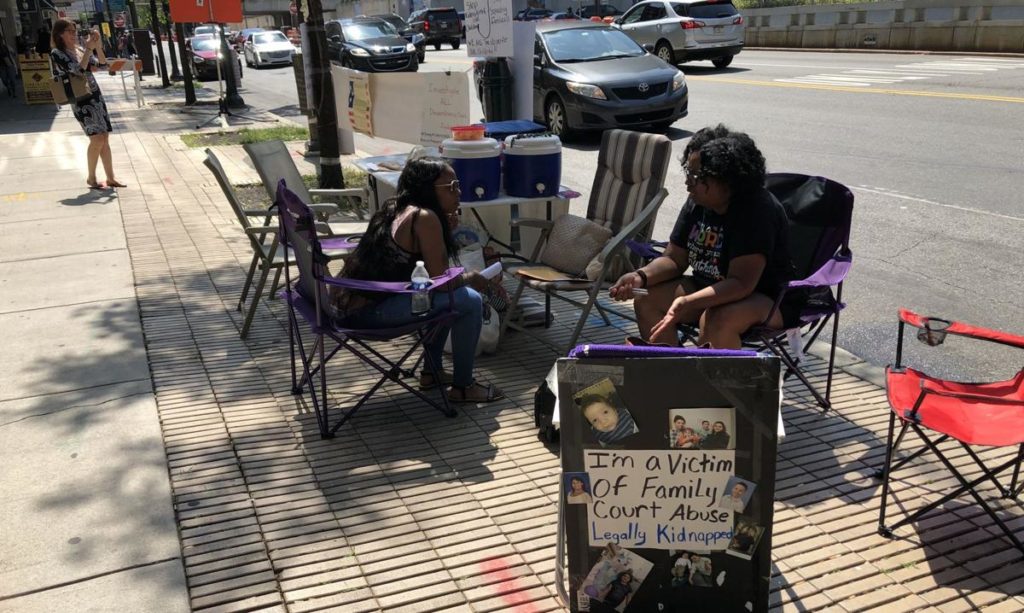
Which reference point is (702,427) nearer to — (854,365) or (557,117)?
(854,365)

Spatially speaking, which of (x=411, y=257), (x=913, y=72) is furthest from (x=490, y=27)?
(x=913, y=72)

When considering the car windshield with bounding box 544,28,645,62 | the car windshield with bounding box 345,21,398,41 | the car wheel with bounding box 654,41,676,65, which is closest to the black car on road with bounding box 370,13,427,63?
the car windshield with bounding box 345,21,398,41

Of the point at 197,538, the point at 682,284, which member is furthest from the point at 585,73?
the point at 197,538

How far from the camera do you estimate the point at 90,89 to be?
9.81 m

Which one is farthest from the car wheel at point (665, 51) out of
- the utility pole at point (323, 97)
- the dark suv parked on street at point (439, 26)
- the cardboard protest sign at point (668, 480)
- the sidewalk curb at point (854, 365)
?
the cardboard protest sign at point (668, 480)

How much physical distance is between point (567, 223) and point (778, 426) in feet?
9.51

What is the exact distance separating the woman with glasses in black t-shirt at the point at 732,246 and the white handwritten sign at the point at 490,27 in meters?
3.31

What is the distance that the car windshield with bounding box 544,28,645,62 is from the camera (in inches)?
534

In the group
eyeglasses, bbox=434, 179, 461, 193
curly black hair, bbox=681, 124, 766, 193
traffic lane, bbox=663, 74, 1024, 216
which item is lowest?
traffic lane, bbox=663, 74, 1024, 216

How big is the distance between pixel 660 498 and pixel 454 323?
1926 mm

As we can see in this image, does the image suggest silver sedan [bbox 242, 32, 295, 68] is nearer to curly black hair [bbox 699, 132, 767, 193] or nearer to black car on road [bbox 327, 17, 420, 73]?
black car on road [bbox 327, 17, 420, 73]

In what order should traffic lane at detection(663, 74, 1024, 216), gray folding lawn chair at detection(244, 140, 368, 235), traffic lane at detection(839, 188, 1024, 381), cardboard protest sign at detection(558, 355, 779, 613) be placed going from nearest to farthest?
cardboard protest sign at detection(558, 355, 779, 613), traffic lane at detection(839, 188, 1024, 381), gray folding lawn chair at detection(244, 140, 368, 235), traffic lane at detection(663, 74, 1024, 216)

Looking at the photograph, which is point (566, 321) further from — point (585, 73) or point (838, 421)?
point (585, 73)

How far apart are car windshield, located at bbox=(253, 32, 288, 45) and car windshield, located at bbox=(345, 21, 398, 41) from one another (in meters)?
10.3
